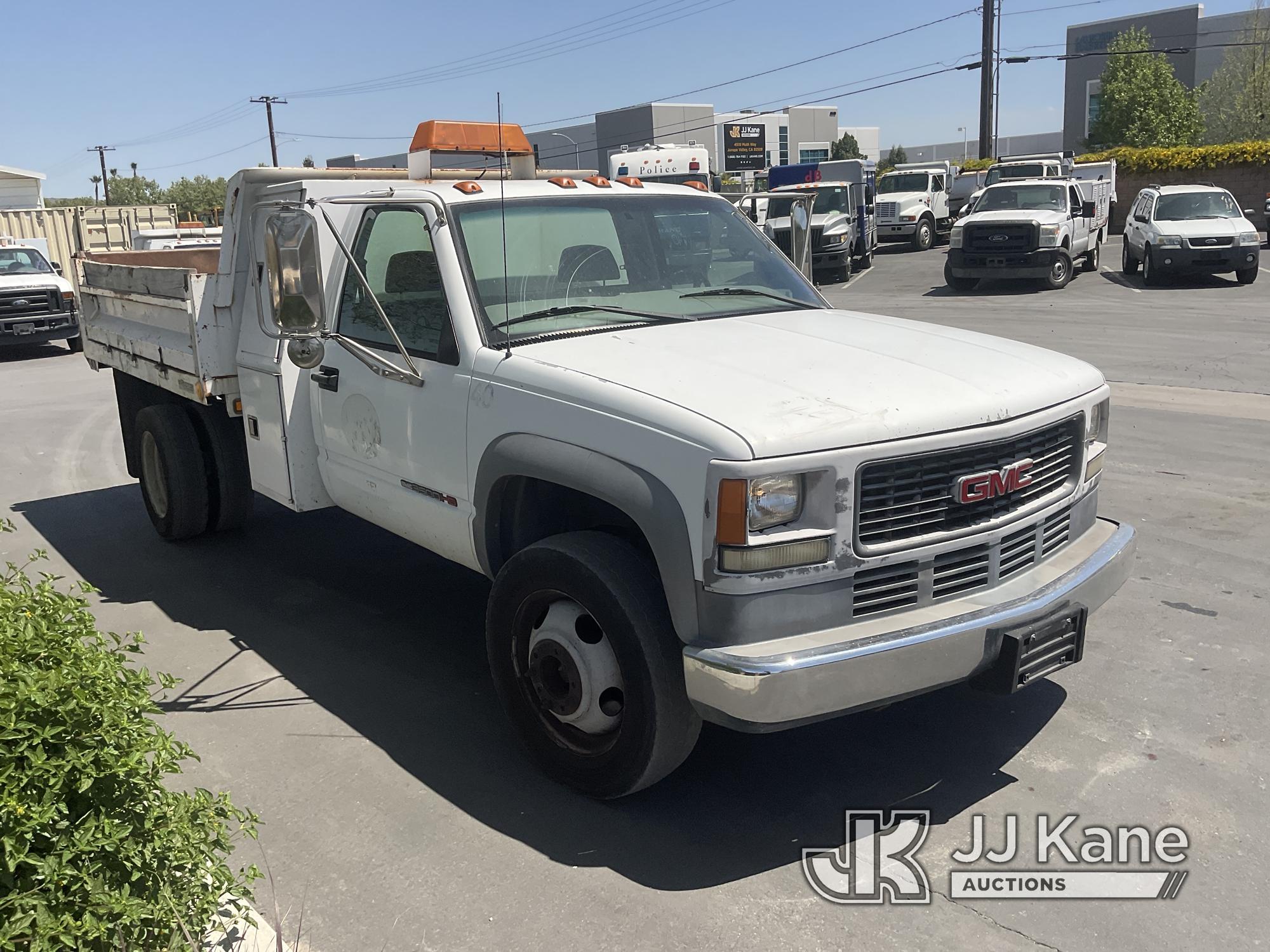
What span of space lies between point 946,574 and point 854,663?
50cm

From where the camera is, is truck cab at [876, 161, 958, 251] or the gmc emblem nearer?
the gmc emblem

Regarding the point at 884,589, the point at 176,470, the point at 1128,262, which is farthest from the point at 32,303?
the point at 1128,262

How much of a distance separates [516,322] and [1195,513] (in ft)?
15.2

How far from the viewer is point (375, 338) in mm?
4734

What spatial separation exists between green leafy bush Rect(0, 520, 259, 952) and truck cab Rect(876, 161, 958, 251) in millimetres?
32659

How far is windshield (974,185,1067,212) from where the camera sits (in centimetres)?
2064

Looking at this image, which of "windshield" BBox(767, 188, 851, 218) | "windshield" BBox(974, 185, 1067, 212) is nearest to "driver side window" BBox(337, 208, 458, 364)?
"windshield" BBox(974, 185, 1067, 212)

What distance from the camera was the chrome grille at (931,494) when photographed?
Answer: 3.26 metres

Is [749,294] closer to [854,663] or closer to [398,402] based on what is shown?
[398,402]

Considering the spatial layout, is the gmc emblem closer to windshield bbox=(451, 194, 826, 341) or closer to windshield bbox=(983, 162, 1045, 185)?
windshield bbox=(451, 194, 826, 341)

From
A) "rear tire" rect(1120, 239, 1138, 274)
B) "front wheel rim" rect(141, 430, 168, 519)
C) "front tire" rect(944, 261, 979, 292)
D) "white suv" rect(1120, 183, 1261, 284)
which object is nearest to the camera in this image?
"front wheel rim" rect(141, 430, 168, 519)

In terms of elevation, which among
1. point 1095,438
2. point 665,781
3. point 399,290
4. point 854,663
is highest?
point 399,290

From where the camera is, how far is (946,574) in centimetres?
344

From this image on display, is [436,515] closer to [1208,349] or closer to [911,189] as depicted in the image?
[1208,349]
